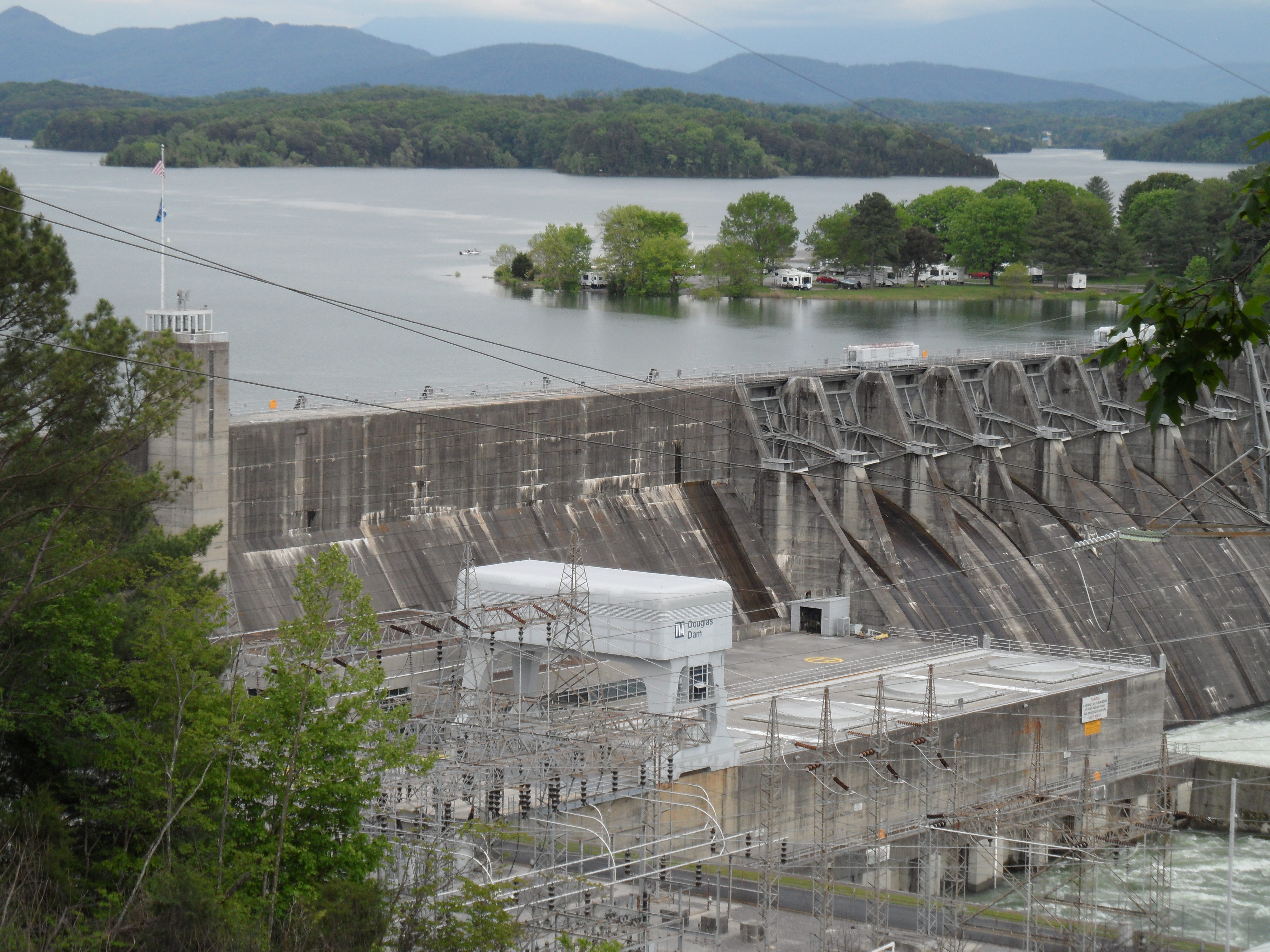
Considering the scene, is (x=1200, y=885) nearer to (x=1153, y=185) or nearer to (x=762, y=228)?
(x=762, y=228)

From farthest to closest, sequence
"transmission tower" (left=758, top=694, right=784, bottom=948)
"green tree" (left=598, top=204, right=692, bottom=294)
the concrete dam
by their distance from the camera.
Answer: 1. "green tree" (left=598, top=204, right=692, bottom=294)
2. the concrete dam
3. "transmission tower" (left=758, top=694, right=784, bottom=948)

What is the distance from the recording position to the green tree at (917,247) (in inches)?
4122

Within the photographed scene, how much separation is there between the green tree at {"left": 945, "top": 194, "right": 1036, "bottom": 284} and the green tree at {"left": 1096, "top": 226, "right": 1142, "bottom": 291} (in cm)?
530

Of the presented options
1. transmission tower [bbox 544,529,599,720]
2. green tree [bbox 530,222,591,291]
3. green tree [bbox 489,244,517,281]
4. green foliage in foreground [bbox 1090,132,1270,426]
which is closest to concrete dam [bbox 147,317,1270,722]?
transmission tower [bbox 544,529,599,720]

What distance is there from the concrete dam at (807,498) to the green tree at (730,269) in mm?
42873

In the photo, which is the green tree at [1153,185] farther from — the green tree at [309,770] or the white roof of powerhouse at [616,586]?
the green tree at [309,770]

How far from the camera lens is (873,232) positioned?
338ft

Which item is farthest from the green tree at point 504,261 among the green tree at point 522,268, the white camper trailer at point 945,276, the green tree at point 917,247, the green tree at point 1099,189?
the green tree at point 1099,189

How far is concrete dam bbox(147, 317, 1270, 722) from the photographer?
32.3 metres

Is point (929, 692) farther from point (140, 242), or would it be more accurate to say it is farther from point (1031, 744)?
point (140, 242)

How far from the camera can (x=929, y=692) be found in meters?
27.8

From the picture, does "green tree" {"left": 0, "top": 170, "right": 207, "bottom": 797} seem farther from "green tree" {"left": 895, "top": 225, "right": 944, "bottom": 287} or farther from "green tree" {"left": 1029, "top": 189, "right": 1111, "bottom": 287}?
"green tree" {"left": 1029, "top": 189, "right": 1111, "bottom": 287}

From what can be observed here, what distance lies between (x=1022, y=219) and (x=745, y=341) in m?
40.3

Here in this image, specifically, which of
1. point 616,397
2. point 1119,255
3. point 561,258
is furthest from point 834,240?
point 616,397
